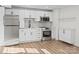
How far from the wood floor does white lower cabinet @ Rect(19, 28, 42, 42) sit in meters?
0.09

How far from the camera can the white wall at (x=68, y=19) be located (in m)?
1.53

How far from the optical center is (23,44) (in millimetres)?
1559

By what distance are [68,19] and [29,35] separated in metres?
0.58

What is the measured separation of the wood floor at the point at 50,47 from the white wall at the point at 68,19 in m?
0.10

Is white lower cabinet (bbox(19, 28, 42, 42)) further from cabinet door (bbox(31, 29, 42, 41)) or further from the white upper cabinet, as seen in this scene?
the white upper cabinet

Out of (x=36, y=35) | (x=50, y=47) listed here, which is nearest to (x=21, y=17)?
(x=36, y=35)

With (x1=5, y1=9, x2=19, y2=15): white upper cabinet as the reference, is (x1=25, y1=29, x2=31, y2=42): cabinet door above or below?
below

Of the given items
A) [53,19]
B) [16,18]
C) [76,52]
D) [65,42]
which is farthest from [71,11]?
[16,18]

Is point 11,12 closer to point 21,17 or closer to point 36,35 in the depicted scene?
point 21,17

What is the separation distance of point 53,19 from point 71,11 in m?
0.26

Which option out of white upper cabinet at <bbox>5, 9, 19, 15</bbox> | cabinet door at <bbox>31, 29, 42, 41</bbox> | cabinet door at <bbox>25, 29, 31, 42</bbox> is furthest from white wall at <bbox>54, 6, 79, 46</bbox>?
white upper cabinet at <bbox>5, 9, 19, 15</bbox>

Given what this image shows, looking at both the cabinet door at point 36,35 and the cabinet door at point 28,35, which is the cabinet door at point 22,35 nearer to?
the cabinet door at point 28,35

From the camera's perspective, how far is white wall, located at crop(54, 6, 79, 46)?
1.53 meters
